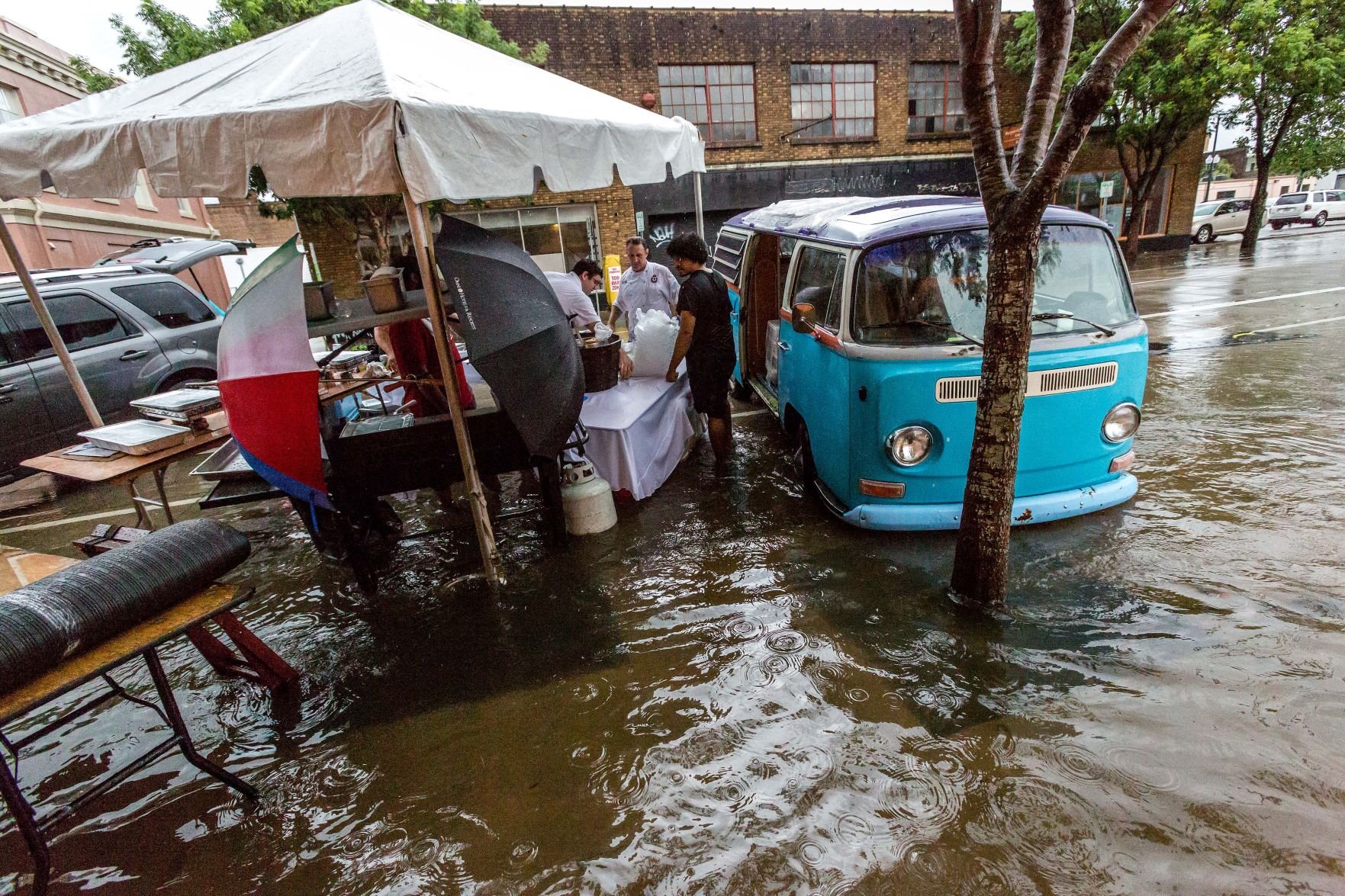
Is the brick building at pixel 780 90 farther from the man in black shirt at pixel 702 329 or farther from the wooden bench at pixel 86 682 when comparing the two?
the wooden bench at pixel 86 682

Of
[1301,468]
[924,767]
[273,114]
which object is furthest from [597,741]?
[1301,468]

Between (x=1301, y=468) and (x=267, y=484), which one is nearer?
(x=267, y=484)

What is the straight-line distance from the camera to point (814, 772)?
253 centimetres

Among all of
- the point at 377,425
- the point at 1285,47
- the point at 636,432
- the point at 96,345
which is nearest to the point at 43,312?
the point at 96,345

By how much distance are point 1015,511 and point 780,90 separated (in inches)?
704

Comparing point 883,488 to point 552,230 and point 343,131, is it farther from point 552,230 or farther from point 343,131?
point 552,230

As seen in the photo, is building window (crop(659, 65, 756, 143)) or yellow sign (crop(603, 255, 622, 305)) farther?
building window (crop(659, 65, 756, 143))

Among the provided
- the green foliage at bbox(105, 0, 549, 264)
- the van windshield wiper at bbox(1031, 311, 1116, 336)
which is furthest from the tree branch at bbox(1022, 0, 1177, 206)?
the green foliage at bbox(105, 0, 549, 264)

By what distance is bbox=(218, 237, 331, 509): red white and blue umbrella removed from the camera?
3148mm

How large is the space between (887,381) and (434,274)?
2629 millimetres

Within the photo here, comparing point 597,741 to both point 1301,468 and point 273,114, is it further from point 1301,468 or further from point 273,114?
point 1301,468

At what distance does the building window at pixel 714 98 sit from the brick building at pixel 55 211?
12.7 metres

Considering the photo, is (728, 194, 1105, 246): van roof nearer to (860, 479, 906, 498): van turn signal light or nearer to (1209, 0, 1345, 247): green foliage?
(860, 479, 906, 498): van turn signal light

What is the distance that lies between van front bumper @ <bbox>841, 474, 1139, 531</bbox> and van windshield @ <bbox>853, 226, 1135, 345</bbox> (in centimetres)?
102
